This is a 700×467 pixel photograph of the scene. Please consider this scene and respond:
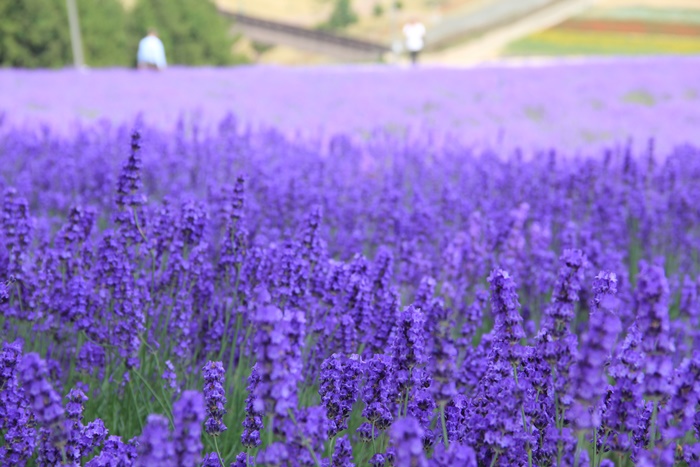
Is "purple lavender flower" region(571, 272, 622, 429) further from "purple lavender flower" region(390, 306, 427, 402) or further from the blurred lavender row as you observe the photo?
the blurred lavender row

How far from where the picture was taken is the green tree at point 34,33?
28656 millimetres

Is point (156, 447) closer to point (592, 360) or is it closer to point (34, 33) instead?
point (592, 360)

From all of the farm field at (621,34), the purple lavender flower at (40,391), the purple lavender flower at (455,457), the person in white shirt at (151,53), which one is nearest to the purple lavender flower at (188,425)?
the purple lavender flower at (40,391)

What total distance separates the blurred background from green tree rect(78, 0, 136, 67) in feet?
0.11

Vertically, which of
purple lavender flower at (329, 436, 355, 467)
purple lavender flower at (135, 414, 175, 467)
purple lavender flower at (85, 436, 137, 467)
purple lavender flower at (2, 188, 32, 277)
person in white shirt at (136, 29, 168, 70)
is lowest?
purple lavender flower at (329, 436, 355, 467)

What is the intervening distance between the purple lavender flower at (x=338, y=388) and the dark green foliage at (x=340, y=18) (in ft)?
199

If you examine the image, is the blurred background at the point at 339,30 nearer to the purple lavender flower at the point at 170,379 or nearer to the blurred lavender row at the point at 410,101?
the blurred lavender row at the point at 410,101

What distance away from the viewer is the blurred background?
29.4 m

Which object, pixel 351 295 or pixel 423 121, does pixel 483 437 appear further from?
pixel 423 121

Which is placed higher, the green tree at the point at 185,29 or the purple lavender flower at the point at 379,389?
the green tree at the point at 185,29

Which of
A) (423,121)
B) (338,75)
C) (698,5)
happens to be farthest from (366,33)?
(423,121)

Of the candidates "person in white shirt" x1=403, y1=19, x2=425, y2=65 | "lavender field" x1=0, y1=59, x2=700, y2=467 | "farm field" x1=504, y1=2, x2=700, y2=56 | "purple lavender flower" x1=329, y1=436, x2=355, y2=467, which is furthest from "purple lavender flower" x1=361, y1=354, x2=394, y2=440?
"farm field" x1=504, y1=2, x2=700, y2=56

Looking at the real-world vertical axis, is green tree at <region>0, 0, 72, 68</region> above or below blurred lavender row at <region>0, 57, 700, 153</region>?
above

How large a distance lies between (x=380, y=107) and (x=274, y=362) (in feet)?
33.7
